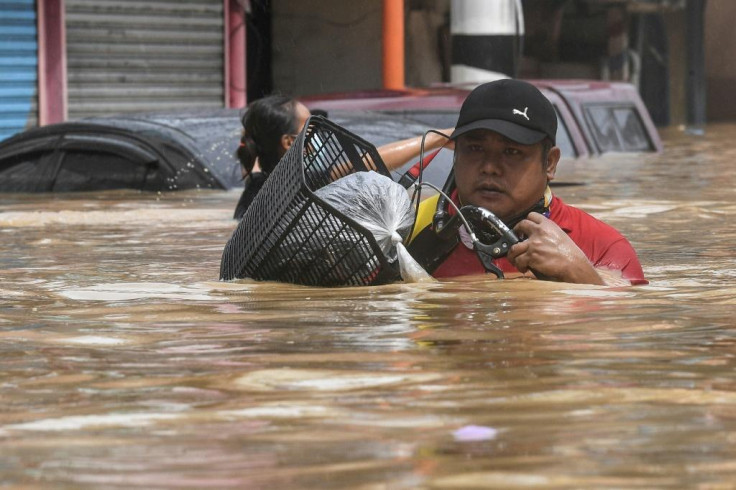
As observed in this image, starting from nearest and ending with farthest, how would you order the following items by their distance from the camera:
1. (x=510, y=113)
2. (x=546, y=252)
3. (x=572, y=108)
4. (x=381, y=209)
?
(x=546, y=252) < (x=510, y=113) < (x=381, y=209) < (x=572, y=108)

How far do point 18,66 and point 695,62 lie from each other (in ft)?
40.2

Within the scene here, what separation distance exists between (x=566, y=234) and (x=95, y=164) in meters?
7.64

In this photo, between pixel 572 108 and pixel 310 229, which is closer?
pixel 310 229

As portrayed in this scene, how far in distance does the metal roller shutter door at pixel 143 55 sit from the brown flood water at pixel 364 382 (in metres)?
10.2

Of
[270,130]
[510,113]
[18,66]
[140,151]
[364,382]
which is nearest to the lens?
[364,382]

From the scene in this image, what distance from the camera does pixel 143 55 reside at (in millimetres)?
18062

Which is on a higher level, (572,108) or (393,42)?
(393,42)

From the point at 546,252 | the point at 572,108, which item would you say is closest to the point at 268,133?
the point at 546,252

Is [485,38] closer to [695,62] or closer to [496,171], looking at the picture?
[695,62]

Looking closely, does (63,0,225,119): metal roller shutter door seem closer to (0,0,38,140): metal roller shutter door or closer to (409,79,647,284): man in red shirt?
(0,0,38,140): metal roller shutter door

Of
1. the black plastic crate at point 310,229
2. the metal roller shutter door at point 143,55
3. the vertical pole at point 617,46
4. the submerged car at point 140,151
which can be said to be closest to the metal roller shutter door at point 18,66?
the metal roller shutter door at point 143,55

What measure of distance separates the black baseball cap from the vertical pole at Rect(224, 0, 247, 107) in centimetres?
1360

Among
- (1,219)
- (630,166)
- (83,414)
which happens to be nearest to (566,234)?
(83,414)

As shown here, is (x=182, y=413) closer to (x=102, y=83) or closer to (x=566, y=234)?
(x=566, y=234)
